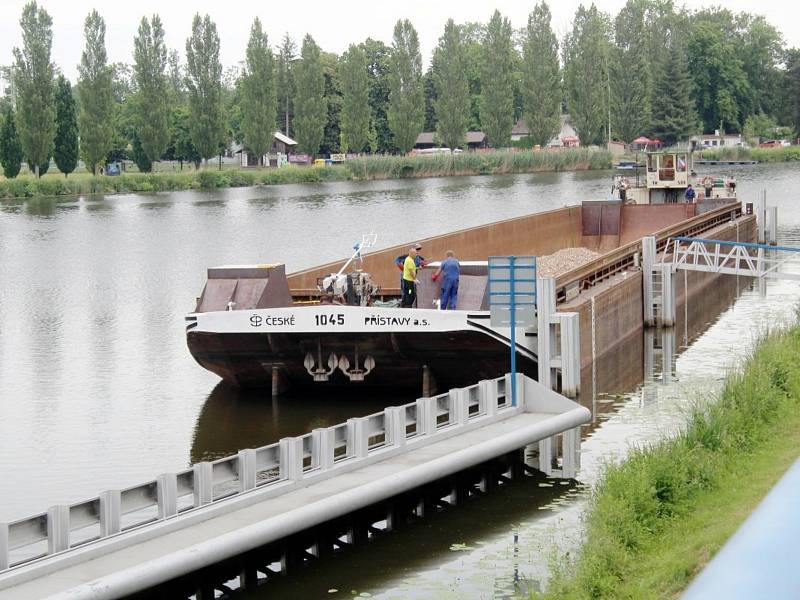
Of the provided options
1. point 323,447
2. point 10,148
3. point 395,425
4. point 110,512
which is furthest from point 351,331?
point 10,148

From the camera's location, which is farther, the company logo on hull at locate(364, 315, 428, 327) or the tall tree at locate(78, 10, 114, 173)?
the tall tree at locate(78, 10, 114, 173)

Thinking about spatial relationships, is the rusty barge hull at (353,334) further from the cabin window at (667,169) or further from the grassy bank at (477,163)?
the grassy bank at (477,163)

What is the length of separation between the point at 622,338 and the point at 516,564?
41.4 ft

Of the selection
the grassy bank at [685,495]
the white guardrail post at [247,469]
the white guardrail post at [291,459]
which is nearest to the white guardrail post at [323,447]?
the white guardrail post at [291,459]

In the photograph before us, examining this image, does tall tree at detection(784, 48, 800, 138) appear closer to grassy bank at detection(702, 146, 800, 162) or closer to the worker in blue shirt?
grassy bank at detection(702, 146, 800, 162)

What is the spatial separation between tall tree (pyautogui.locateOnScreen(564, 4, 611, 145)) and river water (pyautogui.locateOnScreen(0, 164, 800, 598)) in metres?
60.0

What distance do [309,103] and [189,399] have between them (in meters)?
85.1

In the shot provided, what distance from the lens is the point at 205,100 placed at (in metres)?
93.9

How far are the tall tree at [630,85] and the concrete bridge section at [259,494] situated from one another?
108314mm

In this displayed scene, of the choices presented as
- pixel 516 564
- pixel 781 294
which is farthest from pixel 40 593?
pixel 781 294

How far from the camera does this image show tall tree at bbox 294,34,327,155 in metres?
104

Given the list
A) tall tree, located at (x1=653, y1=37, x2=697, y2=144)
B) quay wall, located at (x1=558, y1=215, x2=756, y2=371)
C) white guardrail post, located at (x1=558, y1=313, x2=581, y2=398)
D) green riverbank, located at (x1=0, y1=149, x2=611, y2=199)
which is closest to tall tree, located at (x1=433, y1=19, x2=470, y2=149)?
green riverbank, located at (x1=0, y1=149, x2=611, y2=199)

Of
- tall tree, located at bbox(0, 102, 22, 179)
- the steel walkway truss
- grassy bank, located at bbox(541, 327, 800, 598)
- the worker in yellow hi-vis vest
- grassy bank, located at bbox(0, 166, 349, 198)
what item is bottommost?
grassy bank, located at bbox(541, 327, 800, 598)

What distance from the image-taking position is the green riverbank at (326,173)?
8106cm
